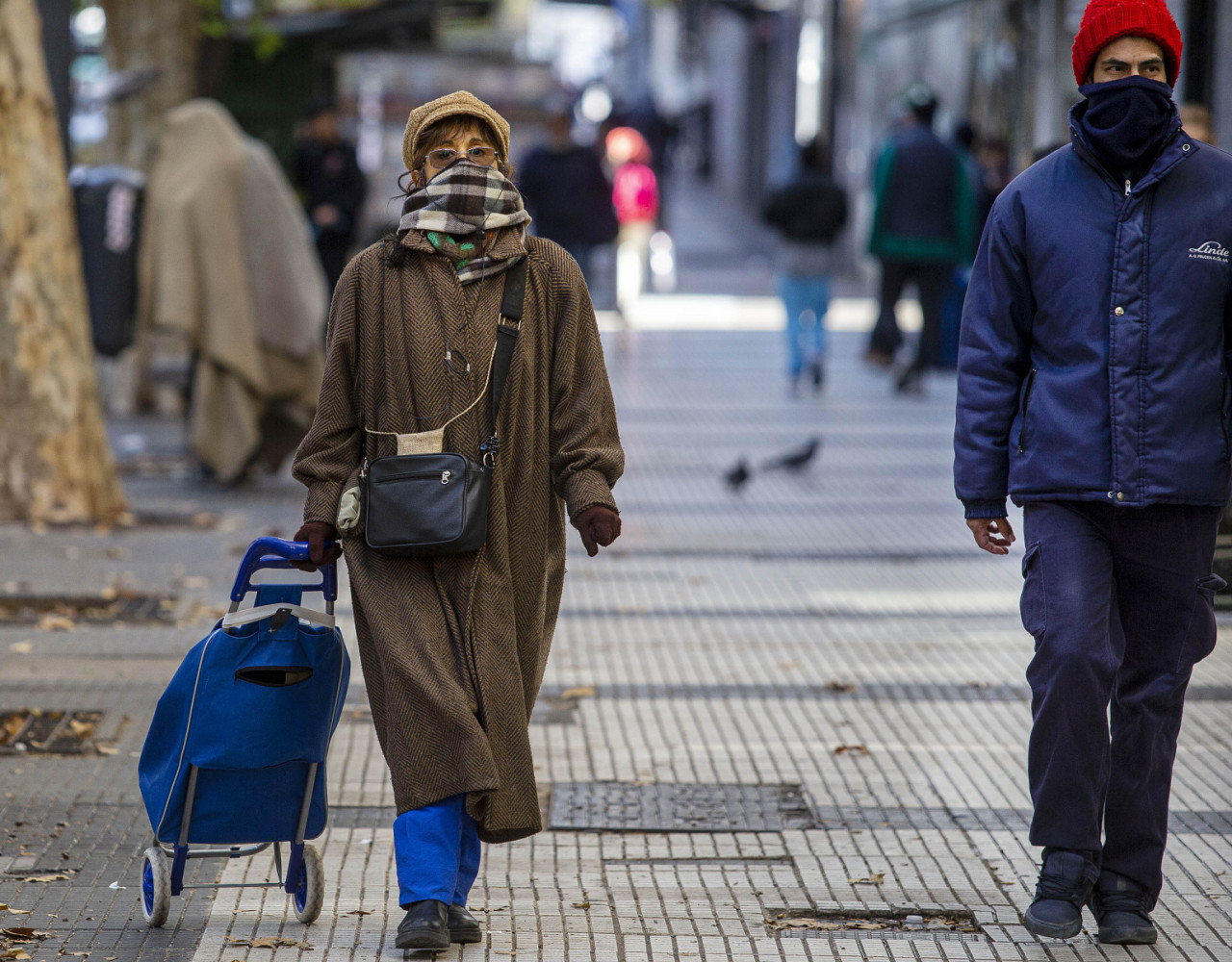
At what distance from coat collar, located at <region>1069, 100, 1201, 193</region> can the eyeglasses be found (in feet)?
3.86

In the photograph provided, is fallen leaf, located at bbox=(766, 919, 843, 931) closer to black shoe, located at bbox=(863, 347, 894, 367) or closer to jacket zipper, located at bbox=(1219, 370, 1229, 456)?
jacket zipper, located at bbox=(1219, 370, 1229, 456)

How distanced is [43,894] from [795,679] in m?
2.88

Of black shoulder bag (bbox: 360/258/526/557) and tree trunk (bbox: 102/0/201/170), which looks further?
tree trunk (bbox: 102/0/201/170)

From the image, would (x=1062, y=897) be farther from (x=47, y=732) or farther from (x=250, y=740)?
(x=47, y=732)

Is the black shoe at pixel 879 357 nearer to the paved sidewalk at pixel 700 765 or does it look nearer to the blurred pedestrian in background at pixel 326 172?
the blurred pedestrian in background at pixel 326 172

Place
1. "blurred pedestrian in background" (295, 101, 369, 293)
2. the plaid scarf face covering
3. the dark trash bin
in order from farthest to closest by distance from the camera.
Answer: "blurred pedestrian in background" (295, 101, 369, 293), the dark trash bin, the plaid scarf face covering

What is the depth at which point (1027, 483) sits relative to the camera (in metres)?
3.90

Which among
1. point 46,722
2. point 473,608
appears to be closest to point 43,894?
point 473,608

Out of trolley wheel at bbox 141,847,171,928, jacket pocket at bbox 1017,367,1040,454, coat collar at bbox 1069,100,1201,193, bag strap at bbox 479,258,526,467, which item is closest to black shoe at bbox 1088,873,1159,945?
jacket pocket at bbox 1017,367,1040,454

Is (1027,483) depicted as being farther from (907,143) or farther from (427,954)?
(907,143)

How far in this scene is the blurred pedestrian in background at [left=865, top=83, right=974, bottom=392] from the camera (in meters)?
14.5

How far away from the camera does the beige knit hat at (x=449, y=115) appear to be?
382 centimetres

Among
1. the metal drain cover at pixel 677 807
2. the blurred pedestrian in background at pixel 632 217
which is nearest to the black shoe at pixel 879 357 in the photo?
the blurred pedestrian in background at pixel 632 217

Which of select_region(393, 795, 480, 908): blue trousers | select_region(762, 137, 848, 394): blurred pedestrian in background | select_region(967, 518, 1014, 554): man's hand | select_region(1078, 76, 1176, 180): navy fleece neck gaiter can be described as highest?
select_region(1078, 76, 1176, 180): navy fleece neck gaiter
